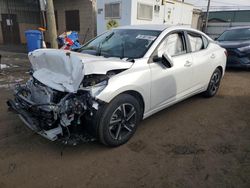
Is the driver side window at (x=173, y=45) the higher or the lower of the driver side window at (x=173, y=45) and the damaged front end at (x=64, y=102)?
the higher

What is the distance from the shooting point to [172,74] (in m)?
3.60

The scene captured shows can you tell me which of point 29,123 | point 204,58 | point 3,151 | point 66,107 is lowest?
point 3,151

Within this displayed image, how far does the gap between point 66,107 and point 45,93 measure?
0.50 metres

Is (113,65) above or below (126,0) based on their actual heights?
below

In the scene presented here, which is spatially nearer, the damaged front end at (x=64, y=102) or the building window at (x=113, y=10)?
the damaged front end at (x=64, y=102)

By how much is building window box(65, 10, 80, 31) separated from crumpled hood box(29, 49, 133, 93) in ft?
38.0

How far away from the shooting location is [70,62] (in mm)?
2805

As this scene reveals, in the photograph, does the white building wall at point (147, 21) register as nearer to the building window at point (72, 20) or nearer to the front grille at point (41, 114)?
the building window at point (72, 20)

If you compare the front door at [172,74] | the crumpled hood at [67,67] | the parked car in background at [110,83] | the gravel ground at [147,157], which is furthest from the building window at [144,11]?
the crumpled hood at [67,67]

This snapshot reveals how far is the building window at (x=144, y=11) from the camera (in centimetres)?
1058

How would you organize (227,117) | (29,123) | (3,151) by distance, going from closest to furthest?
1. (29,123)
2. (3,151)
3. (227,117)

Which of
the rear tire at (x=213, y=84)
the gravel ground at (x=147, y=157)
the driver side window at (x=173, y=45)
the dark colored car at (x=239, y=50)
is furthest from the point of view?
the dark colored car at (x=239, y=50)

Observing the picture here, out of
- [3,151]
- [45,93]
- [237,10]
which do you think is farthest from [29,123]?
[237,10]

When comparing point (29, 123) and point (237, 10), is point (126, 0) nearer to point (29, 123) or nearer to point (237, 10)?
point (29, 123)
